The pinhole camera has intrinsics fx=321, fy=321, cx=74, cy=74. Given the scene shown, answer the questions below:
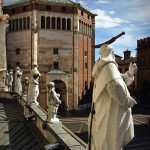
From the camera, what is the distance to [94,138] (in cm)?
377

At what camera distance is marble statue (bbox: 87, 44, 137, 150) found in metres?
3.57

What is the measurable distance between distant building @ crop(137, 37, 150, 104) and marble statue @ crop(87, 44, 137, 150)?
44.0m

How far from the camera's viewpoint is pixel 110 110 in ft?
12.0

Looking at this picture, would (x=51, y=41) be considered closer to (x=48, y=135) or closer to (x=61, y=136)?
(x=48, y=135)

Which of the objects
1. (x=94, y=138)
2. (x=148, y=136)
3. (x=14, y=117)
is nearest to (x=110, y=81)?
(x=94, y=138)

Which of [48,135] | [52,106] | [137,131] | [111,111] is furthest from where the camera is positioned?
[137,131]

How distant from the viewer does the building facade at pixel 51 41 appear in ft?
127

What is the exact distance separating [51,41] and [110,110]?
36.4 metres

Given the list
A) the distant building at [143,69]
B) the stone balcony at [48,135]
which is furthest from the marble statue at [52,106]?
the distant building at [143,69]

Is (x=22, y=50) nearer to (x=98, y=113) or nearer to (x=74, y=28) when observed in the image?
(x=74, y=28)

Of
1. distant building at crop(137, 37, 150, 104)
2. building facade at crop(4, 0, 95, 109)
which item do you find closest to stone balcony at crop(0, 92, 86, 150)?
building facade at crop(4, 0, 95, 109)

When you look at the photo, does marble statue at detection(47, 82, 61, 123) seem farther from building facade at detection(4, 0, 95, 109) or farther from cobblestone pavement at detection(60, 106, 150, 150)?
building facade at detection(4, 0, 95, 109)

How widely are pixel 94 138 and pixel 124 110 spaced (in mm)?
495

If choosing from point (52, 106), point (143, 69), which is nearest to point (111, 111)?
point (52, 106)
